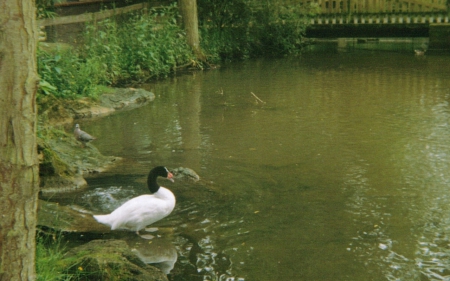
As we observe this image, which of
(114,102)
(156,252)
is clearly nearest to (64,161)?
(156,252)

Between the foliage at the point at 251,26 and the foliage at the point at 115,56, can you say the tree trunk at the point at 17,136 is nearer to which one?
the foliage at the point at 115,56

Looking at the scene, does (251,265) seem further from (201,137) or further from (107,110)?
(107,110)

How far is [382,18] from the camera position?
24.3 m

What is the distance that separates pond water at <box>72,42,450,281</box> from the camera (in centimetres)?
523

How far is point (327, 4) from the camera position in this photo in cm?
2580

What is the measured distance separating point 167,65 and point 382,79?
554 centimetres

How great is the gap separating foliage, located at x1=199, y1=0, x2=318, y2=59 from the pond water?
6.89 metres

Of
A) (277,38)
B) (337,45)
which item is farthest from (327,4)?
(277,38)

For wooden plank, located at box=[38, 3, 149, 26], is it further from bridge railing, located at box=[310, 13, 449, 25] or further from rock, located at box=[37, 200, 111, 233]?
bridge railing, located at box=[310, 13, 449, 25]

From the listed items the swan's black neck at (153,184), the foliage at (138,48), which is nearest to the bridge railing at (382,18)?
the foliage at (138,48)

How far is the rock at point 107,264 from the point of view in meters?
4.16

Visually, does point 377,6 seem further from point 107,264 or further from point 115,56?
point 107,264

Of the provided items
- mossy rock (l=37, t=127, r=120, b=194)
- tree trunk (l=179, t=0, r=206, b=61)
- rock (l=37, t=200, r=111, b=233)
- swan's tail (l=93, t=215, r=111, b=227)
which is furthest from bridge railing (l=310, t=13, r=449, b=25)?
swan's tail (l=93, t=215, r=111, b=227)

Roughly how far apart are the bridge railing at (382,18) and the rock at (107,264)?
21.3 metres
